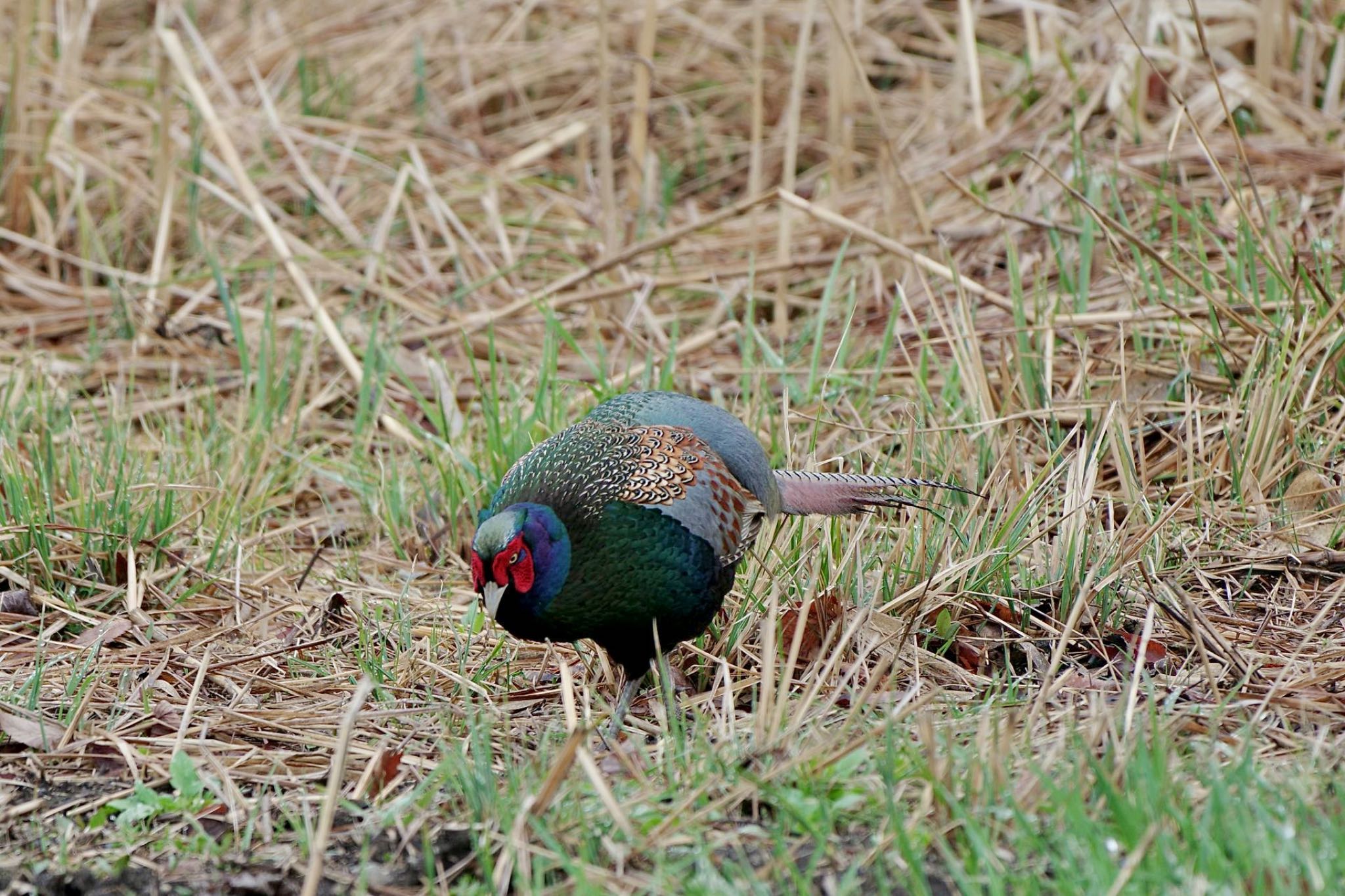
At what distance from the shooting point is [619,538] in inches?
115

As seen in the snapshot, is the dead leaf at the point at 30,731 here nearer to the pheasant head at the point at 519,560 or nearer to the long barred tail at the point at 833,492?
the pheasant head at the point at 519,560

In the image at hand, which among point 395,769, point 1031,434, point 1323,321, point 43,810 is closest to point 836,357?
point 1031,434

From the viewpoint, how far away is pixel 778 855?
7.00 ft

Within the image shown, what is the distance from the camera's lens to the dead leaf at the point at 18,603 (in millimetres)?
3463

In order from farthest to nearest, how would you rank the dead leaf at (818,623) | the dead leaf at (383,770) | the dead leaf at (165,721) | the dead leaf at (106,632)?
1. the dead leaf at (106,632)
2. the dead leaf at (818,623)
3. the dead leaf at (165,721)
4. the dead leaf at (383,770)

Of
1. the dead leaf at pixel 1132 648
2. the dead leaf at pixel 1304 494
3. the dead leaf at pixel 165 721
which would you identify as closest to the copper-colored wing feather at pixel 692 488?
the dead leaf at pixel 1132 648

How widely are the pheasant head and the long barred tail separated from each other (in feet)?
2.35

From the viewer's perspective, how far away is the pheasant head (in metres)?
2.76

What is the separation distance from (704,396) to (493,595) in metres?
2.12

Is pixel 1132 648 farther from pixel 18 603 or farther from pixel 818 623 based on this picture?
pixel 18 603

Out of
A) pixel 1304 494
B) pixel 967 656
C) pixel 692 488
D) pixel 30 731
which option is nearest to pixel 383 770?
pixel 30 731

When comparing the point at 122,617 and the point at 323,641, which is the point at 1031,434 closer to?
the point at 323,641

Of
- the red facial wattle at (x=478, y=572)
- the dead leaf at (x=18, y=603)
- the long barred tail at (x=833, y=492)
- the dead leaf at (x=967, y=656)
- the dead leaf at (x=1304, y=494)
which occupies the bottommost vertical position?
the dead leaf at (x=967, y=656)

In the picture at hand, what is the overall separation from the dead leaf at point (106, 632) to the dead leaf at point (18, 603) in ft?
0.48
